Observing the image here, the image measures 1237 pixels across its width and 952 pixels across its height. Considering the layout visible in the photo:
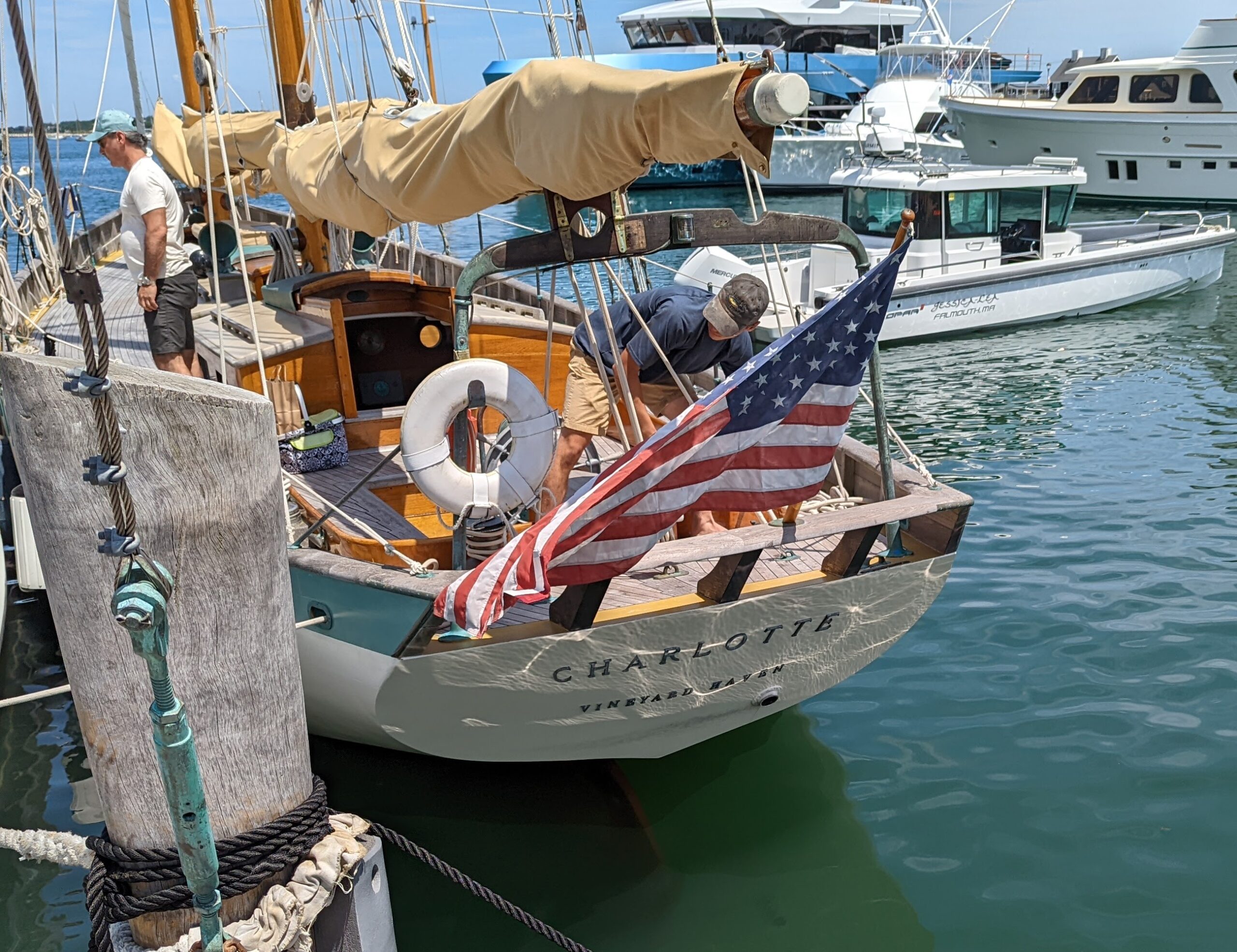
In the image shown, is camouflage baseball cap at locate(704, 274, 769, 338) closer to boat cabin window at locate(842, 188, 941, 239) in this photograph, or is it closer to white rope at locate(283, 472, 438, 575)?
white rope at locate(283, 472, 438, 575)

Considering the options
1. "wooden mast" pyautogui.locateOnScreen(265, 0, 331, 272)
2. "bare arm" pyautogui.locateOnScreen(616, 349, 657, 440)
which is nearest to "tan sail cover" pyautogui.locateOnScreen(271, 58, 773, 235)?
"bare arm" pyautogui.locateOnScreen(616, 349, 657, 440)

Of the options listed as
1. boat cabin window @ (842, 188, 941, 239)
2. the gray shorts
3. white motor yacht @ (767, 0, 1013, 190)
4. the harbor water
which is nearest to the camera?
the harbor water

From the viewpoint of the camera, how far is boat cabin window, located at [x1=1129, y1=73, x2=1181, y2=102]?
26828mm

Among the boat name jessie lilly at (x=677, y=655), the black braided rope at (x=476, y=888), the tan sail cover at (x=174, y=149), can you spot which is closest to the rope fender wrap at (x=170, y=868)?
the black braided rope at (x=476, y=888)

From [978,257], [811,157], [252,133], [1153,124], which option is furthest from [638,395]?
[811,157]

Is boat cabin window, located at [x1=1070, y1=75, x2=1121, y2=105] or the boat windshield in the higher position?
boat cabin window, located at [x1=1070, y1=75, x2=1121, y2=105]

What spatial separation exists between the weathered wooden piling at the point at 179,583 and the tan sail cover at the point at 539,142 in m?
1.55

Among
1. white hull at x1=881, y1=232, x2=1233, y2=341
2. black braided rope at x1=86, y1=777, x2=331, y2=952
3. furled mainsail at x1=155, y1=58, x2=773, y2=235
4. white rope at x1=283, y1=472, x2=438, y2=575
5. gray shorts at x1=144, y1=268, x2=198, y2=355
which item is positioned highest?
furled mainsail at x1=155, y1=58, x2=773, y2=235

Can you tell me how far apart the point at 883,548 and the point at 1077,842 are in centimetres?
149

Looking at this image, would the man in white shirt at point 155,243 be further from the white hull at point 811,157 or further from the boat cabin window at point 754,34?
the boat cabin window at point 754,34

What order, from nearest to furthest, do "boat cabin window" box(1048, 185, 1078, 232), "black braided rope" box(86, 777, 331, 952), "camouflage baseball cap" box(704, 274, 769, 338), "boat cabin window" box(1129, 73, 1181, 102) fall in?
"black braided rope" box(86, 777, 331, 952) < "camouflage baseball cap" box(704, 274, 769, 338) < "boat cabin window" box(1048, 185, 1078, 232) < "boat cabin window" box(1129, 73, 1181, 102)

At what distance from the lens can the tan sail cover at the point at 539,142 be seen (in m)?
3.28

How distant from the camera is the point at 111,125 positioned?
6566mm

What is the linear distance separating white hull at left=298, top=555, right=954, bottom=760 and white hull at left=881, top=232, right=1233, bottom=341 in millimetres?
10099
